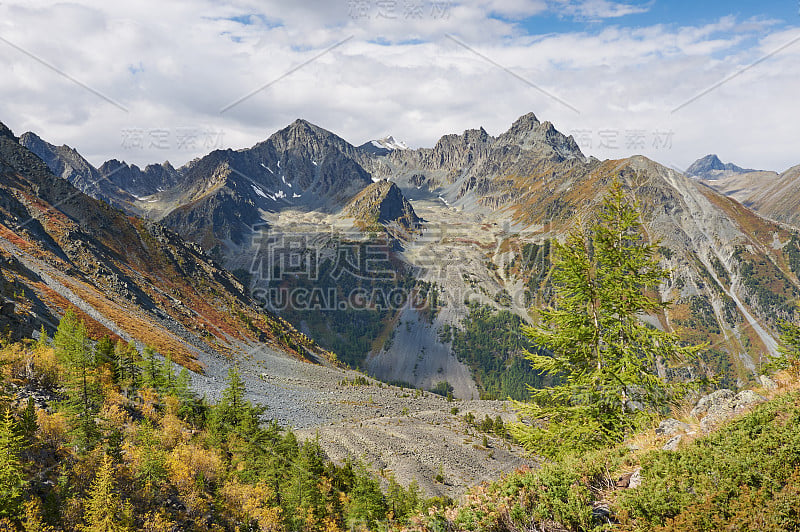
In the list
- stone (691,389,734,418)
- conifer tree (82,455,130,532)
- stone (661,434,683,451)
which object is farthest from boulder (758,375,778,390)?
conifer tree (82,455,130,532)

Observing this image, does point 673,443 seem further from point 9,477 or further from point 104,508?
point 9,477

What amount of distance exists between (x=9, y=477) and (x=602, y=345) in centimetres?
2024

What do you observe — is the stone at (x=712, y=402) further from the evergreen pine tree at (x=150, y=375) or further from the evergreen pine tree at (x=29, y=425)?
the evergreen pine tree at (x=150, y=375)

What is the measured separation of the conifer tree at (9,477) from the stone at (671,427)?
63.8 feet

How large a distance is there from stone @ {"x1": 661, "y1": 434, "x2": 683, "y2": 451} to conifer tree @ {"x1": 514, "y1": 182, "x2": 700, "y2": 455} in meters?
2.36

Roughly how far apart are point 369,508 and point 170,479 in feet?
48.8

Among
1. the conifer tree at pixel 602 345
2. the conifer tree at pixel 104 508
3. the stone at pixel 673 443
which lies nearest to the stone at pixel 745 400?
the stone at pixel 673 443

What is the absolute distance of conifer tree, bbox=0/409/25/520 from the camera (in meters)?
12.6

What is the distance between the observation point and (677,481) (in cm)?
793

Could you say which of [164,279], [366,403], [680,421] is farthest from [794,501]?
[164,279]

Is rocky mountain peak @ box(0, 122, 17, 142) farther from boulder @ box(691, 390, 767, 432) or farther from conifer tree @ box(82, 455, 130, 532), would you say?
boulder @ box(691, 390, 767, 432)

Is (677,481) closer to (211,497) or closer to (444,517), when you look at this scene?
(444,517)

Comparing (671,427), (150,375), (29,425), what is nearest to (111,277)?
(150,375)

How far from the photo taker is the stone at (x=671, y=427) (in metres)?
10.4
